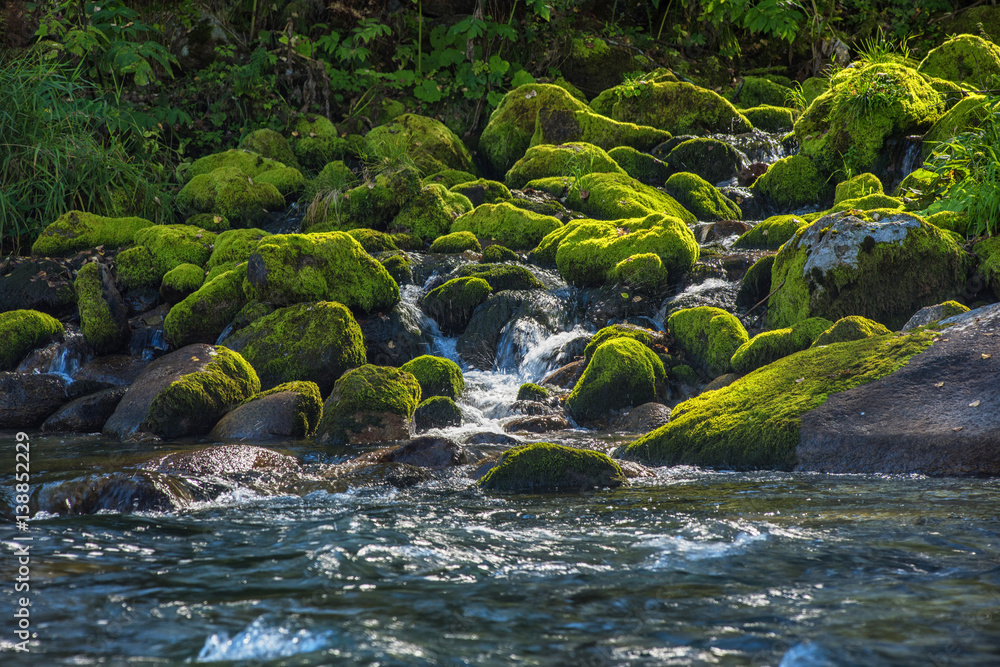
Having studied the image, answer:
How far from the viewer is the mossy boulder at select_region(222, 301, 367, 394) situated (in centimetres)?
782

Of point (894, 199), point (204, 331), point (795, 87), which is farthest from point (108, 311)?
point (795, 87)

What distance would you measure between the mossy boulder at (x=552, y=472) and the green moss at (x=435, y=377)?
3.00 m

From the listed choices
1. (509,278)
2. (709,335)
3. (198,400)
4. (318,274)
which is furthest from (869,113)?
(198,400)

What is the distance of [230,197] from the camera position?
12812mm

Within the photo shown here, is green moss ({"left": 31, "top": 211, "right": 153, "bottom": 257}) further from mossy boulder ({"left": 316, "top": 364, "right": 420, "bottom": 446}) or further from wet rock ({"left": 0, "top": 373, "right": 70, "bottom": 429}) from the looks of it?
mossy boulder ({"left": 316, "top": 364, "right": 420, "bottom": 446})

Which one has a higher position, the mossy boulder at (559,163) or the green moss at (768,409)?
the mossy boulder at (559,163)

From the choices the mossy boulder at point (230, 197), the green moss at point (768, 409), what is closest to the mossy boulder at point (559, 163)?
the mossy boulder at point (230, 197)

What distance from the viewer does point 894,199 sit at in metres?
8.95

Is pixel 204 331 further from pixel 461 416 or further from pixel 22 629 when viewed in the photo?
pixel 22 629

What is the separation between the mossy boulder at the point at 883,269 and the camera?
23.6 ft

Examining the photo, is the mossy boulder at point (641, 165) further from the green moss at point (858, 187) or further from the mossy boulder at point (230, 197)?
the mossy boulder at point (230, 197)

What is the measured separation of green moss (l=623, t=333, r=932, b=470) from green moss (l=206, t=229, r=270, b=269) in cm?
680

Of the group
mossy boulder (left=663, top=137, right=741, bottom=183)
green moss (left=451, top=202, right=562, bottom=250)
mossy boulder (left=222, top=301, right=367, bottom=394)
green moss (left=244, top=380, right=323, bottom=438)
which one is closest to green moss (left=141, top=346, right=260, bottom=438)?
green moss (left=244, top=380, right=323, bottom=438)

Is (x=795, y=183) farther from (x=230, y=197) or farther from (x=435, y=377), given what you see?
(x=230, y=197)
